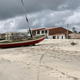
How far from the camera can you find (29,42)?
82.0 ft

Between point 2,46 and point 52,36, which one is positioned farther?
point 52,36

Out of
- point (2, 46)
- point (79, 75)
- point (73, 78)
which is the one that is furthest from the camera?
point (2, 46)

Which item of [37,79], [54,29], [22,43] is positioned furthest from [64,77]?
[54,29]

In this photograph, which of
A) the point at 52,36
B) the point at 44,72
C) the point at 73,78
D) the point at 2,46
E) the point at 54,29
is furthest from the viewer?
the point at 54,29

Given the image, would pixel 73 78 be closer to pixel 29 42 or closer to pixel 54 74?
pixel 54 74

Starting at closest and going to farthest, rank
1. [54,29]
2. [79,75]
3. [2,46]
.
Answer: [79,75] < [2,46] < [54,29]

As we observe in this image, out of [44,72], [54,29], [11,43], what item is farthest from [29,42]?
[54,29]

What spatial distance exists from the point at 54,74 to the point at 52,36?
51945 mm

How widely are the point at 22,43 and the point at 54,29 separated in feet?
131

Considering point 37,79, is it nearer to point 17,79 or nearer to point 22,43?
point 17,79

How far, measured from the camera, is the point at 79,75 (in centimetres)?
669

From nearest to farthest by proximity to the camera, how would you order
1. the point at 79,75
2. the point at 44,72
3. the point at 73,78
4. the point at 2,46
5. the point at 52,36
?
the point at 73,78 → the point at 79,75 → the point at 44,72 → the point at 2,46 → the point at 52,36

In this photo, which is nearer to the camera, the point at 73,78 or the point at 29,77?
the point at 73,78

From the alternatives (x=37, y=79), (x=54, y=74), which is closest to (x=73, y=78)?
(x=54, y=74)
